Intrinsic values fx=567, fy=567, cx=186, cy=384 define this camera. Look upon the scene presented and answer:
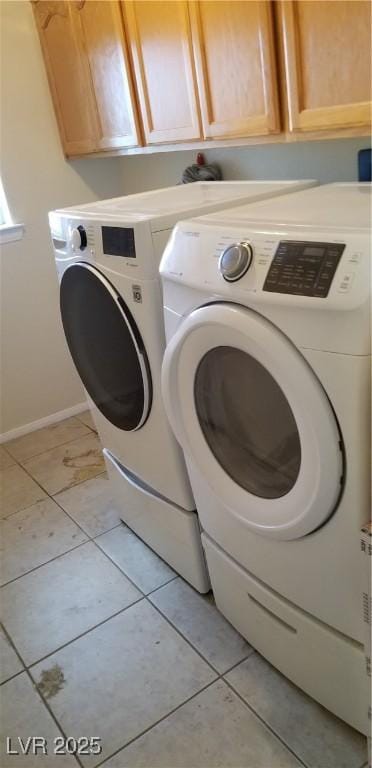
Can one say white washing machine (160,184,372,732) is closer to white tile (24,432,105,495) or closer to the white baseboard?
white tile (24,432,105,495)

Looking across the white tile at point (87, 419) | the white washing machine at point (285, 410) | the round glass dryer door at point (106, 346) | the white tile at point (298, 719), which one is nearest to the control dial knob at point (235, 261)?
the white washing machine at point (285, 410)

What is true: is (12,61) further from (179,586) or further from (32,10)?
(179,586)

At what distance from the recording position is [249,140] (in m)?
1.54

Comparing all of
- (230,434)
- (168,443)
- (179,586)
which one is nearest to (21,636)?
(179,586)

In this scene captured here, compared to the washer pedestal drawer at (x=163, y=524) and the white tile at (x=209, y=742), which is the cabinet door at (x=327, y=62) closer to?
the washer pedestal drawer at (x=163, y=524)

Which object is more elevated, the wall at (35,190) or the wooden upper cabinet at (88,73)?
the wooden upper cabinet at (88,73)

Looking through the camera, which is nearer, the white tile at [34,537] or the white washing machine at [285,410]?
the white washing machine at [285,410]

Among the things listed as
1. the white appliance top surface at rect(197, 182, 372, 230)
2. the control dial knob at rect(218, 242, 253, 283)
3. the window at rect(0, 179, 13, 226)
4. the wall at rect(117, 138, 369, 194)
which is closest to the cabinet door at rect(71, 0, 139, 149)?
the wall at rect(117, 138, 369, 194)

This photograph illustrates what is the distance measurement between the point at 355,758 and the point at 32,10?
2.80 m

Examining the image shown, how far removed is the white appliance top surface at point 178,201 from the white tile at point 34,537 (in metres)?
1.13

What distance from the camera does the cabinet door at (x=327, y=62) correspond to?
117cm

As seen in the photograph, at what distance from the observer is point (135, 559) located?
6.20 feet

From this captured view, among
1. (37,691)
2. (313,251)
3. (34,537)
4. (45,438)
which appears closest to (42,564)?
(34,537)

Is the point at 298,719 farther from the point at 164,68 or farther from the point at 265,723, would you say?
the point at 164,68
